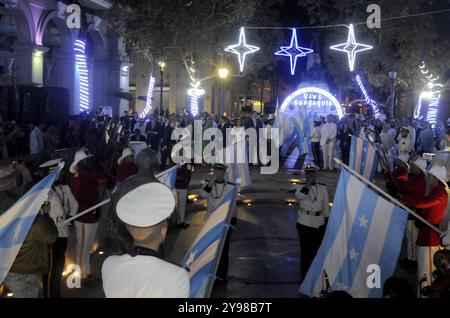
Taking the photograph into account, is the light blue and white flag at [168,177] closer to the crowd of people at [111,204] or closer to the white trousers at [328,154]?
the crowd of people at [111,204]

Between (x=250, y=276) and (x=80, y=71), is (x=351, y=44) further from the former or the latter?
(x=250, y=276)

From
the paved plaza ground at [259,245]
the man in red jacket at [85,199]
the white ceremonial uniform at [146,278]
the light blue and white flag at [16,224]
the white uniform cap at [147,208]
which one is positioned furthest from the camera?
the paved plaza ground at [259,245]

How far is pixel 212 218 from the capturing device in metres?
4.35

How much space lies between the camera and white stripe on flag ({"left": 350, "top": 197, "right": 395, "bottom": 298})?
6457 millimetres

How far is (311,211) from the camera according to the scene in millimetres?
8180

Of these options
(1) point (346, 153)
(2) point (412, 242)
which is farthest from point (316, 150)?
(2) point (412, 242)

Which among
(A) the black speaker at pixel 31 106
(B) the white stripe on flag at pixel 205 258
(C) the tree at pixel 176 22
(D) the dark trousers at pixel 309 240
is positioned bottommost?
(D) the dark trousers at pixel 309 240

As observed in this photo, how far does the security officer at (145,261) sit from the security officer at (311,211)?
5.10m

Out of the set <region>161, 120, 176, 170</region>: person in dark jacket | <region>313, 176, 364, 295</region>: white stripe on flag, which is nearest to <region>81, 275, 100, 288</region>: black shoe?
<region>313, 176, 364, 295</region>: white stripe on flag

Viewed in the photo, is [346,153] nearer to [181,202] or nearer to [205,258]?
[181,202]

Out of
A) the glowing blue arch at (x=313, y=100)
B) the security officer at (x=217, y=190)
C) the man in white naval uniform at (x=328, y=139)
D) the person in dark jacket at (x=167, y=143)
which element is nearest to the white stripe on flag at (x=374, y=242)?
the security officer at (x=217, y=190)

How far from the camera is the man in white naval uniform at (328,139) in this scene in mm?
21078

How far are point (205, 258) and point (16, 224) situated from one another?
2.24 metres

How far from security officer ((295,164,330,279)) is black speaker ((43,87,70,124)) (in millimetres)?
10481
